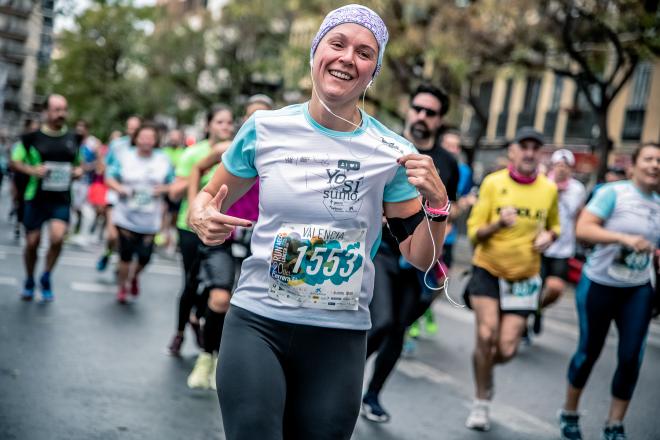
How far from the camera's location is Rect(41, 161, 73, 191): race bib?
1000 centimetres

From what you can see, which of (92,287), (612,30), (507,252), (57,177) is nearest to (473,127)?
(612,30)

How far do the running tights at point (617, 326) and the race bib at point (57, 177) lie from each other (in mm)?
5562

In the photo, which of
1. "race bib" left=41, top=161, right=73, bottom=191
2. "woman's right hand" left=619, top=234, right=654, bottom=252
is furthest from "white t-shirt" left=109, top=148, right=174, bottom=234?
"woman's right hand" left=619, top=234, right=654, bottom=252

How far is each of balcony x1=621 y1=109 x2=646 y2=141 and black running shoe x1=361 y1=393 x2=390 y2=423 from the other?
28.2 metres

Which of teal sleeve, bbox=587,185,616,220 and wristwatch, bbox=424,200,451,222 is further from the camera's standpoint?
teal sleeve, bbox=587,185,616,220

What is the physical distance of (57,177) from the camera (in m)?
10.1

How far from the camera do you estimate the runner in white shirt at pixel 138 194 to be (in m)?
10.6

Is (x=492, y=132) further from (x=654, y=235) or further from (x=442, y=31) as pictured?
(x=654, y=235)

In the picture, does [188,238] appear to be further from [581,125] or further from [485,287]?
[581,125]

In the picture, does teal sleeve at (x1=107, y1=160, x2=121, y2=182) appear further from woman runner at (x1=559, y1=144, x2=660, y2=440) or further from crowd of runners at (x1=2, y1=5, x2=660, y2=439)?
woman runner at (x1=559, y1=144, x2=660, y2=440)

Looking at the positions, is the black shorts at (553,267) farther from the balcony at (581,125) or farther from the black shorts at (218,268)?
the balcony at (581,125)

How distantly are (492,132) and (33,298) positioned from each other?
34.7 m

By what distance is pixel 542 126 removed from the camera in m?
39.0

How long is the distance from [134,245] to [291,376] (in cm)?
744
